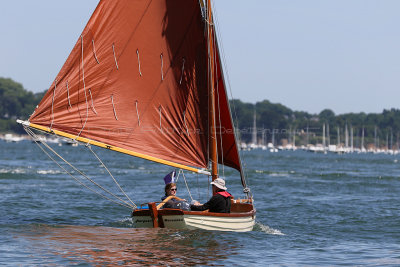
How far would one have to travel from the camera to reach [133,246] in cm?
2144

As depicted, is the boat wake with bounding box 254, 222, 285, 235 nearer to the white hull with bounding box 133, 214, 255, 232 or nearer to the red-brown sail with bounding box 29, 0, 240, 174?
the white hull with bounding box 133, 214, 255, 232

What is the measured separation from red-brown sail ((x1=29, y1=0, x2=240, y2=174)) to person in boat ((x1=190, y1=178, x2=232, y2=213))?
7.26 ft

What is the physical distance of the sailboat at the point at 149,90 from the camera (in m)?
23.0

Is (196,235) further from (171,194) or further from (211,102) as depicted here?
(211,102)

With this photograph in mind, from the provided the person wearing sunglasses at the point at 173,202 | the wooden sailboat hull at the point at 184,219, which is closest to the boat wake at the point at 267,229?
the wooden sailboat hull at the point at 184,219

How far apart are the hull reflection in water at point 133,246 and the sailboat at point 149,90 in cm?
70

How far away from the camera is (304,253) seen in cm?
2192

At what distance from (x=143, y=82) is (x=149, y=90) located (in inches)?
13.7

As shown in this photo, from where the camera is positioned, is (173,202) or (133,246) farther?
(173,202)

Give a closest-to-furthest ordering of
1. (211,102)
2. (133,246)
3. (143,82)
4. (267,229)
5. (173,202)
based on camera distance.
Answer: (133,246), (173,202), (143,82), (211,102), (267,229)

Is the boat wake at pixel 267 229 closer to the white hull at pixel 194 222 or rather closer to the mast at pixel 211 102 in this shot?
the white hull at pixel 194 222

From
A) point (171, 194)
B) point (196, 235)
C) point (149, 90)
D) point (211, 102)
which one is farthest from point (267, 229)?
point (149, 90)

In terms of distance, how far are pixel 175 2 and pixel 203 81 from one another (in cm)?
289

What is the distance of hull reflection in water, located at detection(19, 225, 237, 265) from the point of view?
1947 centimetres
